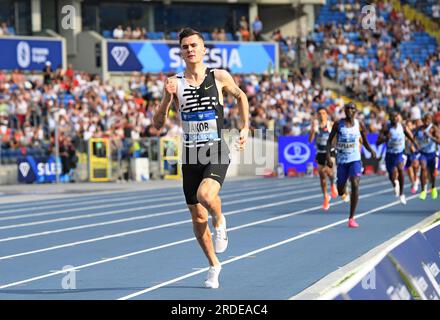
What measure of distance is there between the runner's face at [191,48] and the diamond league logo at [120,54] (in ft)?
104

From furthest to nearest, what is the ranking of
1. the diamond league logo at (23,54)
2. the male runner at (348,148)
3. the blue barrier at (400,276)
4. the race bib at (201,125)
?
the diamond league logo at (23,54), the male runner at (348,148), the race bib at (201,125), the blue barrier at (400,276)

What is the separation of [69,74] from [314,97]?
29.7ft

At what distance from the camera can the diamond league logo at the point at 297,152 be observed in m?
35.5

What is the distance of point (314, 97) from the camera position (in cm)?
3884

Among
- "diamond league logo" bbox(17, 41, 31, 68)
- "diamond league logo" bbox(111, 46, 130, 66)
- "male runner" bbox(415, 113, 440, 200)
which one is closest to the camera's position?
"male runner" bbox(415, 113, 440, 200)

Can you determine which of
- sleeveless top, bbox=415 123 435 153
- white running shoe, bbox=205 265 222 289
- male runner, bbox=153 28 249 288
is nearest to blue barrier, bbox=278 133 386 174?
sleeveless top, bbox=415 123 435 153

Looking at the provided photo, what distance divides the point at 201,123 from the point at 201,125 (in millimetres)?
17

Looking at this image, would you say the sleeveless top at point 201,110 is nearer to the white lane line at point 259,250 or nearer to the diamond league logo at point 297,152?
the white lane line at point 259,250

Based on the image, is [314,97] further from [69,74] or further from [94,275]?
[94,275]

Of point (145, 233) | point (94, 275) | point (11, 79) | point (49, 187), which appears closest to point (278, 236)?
point (145, 233)

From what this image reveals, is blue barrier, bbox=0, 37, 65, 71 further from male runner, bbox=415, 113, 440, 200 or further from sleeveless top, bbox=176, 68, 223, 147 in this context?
sleeveless top, bbox=176, 68, 223, 147

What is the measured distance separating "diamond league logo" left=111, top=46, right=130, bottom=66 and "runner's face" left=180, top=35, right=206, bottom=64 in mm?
31598

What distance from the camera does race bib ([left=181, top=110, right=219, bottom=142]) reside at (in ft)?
29.7

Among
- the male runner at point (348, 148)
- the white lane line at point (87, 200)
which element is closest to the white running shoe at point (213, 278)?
the male runner at point (348, 148)
